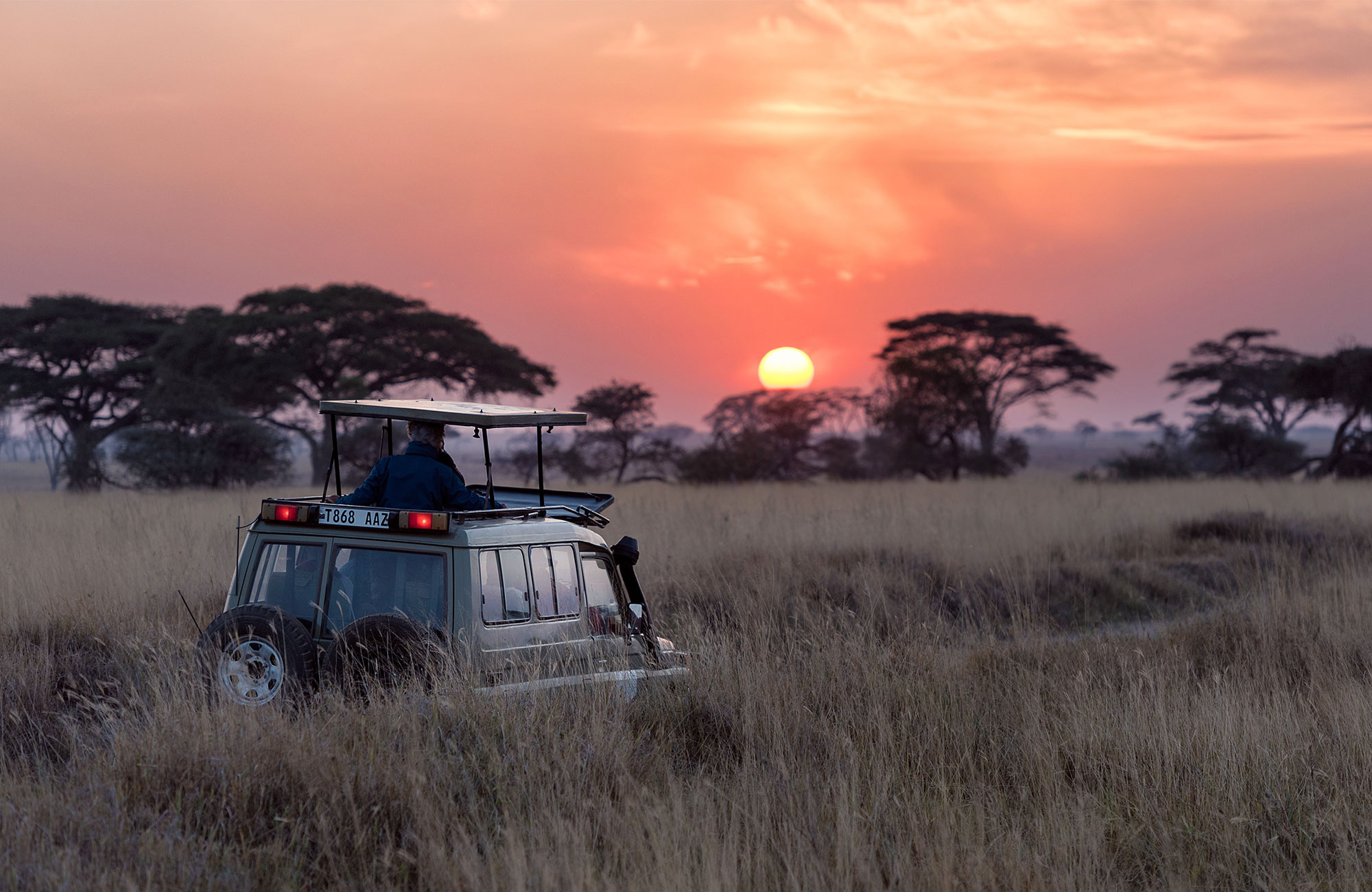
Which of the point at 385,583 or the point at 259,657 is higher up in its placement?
the point at 385,583

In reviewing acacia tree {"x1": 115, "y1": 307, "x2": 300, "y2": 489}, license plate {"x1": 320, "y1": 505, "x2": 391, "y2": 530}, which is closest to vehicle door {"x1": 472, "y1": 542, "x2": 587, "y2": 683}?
license plate {"x1": 320, "y1": 505, "x2": 391, "y2": 530}

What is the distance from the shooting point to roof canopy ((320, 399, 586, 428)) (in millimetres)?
5961

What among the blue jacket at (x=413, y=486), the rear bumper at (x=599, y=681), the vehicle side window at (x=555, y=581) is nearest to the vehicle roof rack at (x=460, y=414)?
the blue jacket at (x=413, y=486)

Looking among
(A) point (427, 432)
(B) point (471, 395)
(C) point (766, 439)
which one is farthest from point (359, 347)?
(A) point (427, 432)

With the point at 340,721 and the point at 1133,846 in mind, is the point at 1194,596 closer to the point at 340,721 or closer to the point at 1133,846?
the point at 1133,846

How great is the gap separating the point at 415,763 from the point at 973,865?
2280mm

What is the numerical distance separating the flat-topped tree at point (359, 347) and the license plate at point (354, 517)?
25.3 meters

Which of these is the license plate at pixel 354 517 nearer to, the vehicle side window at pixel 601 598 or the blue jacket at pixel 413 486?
the blue jacket at pixel 413 486

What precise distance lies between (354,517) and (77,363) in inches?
1374

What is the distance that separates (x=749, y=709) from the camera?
5.80 m

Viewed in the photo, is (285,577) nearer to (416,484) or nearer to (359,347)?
(416,484)

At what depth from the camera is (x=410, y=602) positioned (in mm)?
5297

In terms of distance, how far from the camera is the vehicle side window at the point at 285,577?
5.56 metres

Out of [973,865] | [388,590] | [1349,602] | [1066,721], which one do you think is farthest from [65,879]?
[1349,602]
